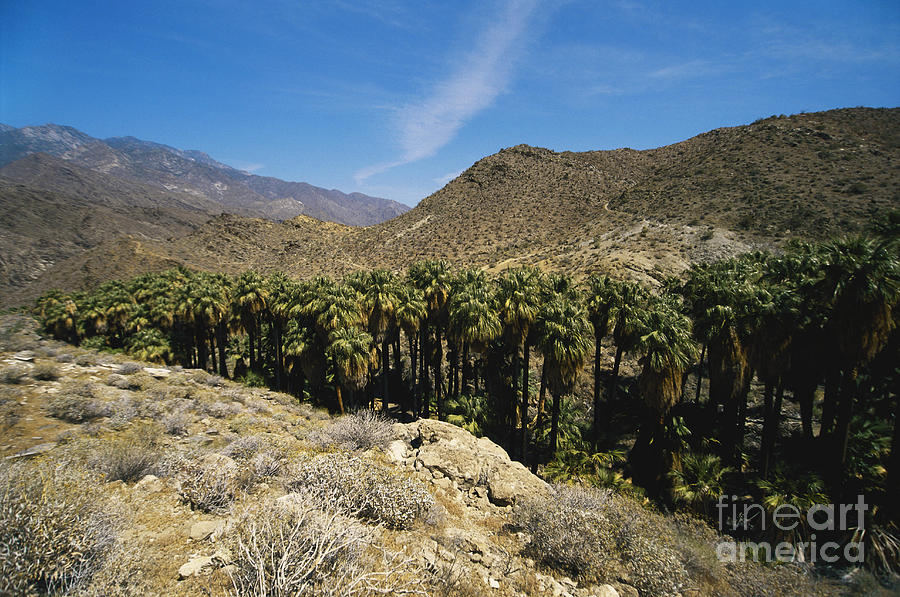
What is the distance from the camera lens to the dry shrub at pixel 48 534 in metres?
4.59

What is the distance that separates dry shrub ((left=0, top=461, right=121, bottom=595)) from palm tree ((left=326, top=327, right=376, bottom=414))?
16.2 m

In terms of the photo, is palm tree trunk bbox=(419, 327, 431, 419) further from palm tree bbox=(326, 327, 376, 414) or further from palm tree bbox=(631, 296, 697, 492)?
palm tree bbox=(631, 296, 697, 492)

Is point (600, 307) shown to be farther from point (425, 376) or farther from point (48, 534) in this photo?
point (48, 534)

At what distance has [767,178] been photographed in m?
55.9

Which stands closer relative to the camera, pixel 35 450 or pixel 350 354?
pixel 35 450

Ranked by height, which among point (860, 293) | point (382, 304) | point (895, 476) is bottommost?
point (895, 476)

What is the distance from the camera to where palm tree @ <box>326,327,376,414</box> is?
72.7 ft

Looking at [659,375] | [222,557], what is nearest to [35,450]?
[222,557]

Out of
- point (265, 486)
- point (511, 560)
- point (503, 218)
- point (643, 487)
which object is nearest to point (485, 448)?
point (511, 560)

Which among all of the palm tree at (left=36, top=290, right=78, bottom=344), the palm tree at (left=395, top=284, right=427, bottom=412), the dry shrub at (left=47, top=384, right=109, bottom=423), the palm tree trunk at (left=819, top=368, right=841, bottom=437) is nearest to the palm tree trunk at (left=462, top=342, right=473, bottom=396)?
the palm tree at (left=395, top=284, right=427, bottom=412)

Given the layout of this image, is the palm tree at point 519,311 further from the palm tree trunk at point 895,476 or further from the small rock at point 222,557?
the small rock at point 222,557

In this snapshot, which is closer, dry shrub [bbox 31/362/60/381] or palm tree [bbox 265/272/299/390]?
dry shrub [bbox 31/362/60/381]

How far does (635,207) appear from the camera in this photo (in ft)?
209

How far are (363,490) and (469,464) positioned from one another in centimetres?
468
